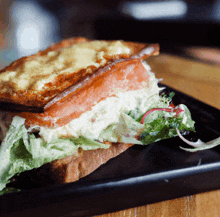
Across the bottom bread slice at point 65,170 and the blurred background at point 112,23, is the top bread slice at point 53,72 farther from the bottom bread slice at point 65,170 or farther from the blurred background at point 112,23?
the blurred background at point 112,23

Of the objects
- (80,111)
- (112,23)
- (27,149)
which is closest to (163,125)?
(80,111)

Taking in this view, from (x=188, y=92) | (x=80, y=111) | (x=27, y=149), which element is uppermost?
(x=80, y=111)

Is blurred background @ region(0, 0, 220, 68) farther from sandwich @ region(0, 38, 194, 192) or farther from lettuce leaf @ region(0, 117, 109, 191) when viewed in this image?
lettuce leaf @ region(0, 117, 109, 191)

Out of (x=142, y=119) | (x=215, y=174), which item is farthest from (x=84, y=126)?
(x=215, y=174)

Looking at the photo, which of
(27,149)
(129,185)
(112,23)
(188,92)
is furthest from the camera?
(112,23)

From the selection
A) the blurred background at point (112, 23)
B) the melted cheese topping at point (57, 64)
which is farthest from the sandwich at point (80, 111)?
the blurred background at point (112, 23)

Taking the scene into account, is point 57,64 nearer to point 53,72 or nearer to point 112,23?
point 53,72
